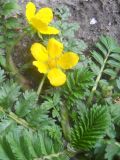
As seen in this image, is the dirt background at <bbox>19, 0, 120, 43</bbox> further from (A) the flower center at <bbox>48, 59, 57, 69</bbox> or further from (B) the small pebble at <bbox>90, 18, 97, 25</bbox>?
(A) the flower center at <bbox>48, 59, 57, 69</bbox>

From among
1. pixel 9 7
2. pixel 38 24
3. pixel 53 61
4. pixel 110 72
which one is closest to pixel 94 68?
pixel 110 72

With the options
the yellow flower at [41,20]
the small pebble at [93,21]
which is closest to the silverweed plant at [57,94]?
the yellow flower at [41,20]

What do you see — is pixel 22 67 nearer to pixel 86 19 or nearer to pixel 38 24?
pixel 38 24

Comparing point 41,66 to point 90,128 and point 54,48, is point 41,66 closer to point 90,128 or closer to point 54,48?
point 54,48

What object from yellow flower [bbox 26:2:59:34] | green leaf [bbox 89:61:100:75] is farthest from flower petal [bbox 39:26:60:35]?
green leaf [bbox 89:61:100:75]

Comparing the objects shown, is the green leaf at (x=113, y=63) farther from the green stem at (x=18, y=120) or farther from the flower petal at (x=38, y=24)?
the green stem at (x=18, y=120)

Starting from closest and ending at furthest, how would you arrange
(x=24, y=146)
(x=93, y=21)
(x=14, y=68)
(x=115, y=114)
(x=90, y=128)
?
(x=24, y=146) < (x=90, y=128) < (x=115, y=114) < (x=14, y=68) < (x=93, y=21)

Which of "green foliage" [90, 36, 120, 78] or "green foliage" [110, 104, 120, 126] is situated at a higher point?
"green foliage" [90, 36, 120, 78]

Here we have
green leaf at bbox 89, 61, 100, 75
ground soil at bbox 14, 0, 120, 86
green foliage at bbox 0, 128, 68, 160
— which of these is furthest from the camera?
ground soil at bbox 14, 0, 120, 86
